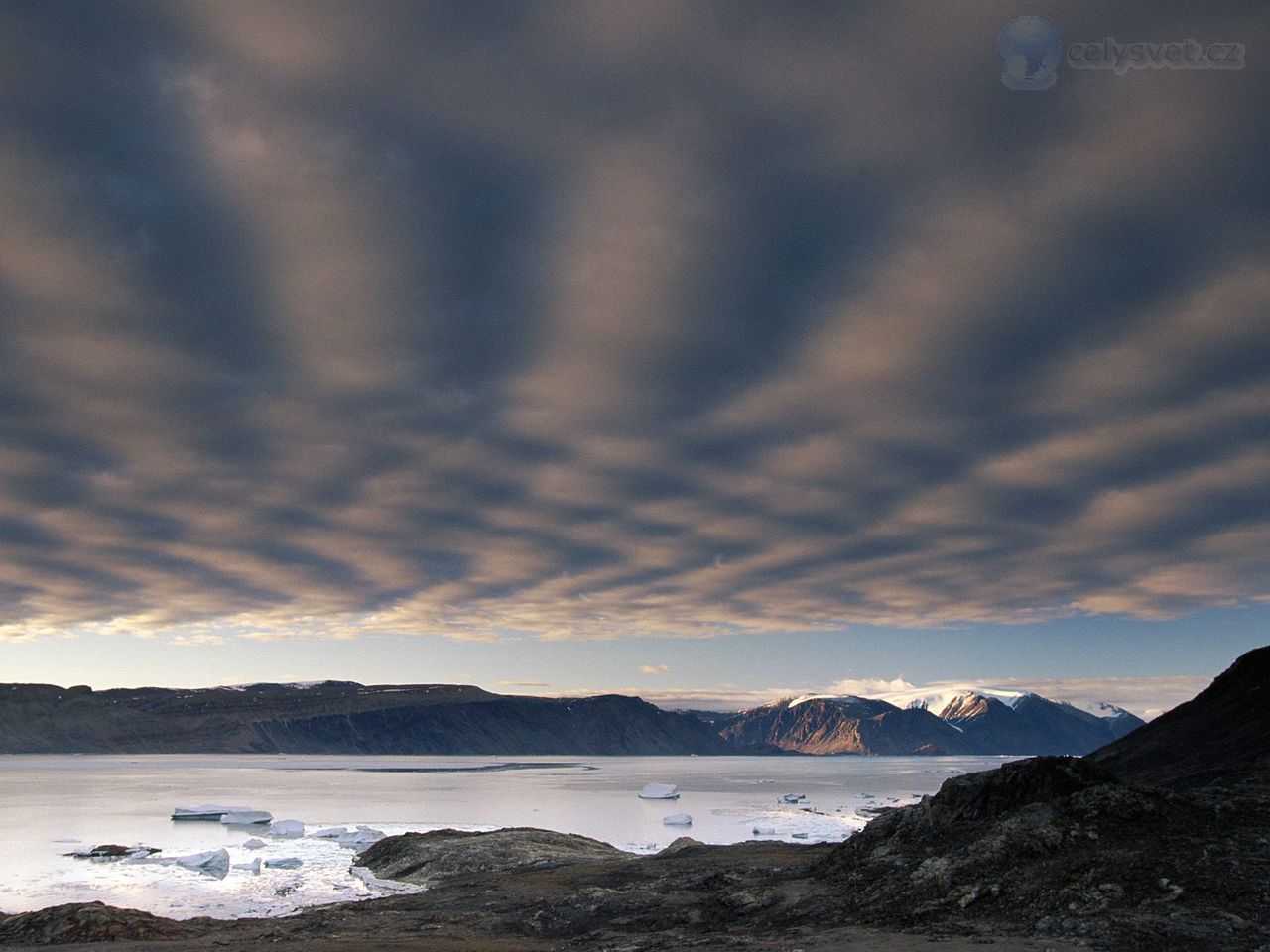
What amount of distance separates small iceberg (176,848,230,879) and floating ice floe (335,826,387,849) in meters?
12.1

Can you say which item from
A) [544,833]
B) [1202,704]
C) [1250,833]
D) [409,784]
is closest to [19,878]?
[544,833]

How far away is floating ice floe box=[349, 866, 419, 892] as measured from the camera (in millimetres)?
38344

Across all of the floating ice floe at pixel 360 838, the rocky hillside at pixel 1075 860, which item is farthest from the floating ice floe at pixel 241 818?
the rocky hillside at pixel 1075 860

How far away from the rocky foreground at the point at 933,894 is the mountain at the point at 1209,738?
7.09ft

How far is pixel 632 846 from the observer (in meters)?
57.4

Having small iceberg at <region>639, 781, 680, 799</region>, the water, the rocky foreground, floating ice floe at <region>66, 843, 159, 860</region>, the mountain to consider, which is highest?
the mountain

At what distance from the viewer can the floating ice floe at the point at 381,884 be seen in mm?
38344

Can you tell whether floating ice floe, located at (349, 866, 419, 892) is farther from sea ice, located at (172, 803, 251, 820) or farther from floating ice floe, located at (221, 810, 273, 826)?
sea ice, located at (172, 803, 251, 820)

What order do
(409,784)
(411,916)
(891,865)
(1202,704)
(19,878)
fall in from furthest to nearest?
(409,784)
(1202,704)
(19,878)
(411,916)
(891,865)

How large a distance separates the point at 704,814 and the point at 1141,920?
74.2 m

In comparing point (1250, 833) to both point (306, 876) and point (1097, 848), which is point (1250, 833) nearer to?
point (1097, 848)

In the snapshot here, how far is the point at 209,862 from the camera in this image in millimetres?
43938

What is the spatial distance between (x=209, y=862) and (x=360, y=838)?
51.6ft

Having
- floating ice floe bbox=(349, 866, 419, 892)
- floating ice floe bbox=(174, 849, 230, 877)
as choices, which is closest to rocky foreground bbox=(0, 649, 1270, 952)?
floating ice floe bbox=(349, 866, 419, 892)
